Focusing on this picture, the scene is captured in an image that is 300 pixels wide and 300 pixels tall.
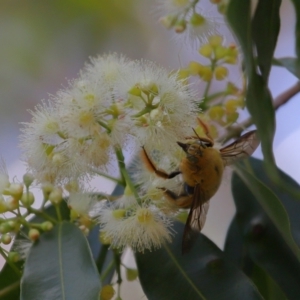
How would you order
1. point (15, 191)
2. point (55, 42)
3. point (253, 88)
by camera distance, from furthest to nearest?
point (55, 42)
point (15, 191)
point (253, 88)

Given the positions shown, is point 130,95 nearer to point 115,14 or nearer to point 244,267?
point 244,267

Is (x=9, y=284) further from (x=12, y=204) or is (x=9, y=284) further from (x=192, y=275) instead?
(x=192, y=275)

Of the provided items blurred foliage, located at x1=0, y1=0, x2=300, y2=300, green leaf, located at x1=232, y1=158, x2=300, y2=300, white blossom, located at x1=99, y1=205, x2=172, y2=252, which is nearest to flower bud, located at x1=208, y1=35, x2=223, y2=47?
blurred foliage, located at x1=0, y1=0, x2=300, y2=300

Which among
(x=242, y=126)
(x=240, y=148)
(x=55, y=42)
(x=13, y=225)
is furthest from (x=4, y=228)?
(x=55, y=42)

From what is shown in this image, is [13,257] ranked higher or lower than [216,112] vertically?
lower

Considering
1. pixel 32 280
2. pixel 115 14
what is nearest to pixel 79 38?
pixel 115 14

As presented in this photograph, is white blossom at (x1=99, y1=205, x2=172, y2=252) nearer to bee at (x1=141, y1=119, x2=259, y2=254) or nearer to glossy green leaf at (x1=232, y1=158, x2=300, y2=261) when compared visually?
bee at (x1=141, y1=119, x2=259, y2=254)

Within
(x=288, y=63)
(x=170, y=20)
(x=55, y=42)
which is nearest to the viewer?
(x=170, y=20)
